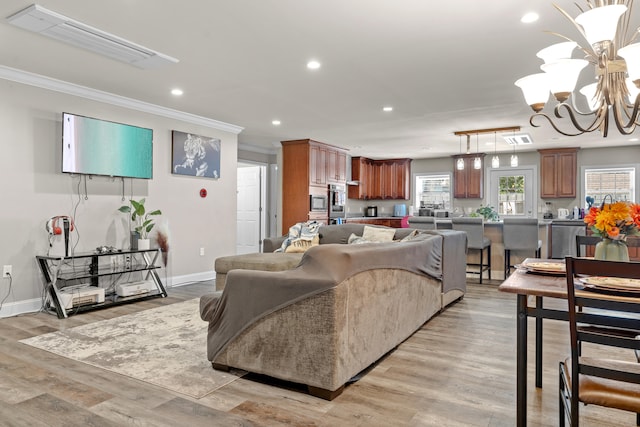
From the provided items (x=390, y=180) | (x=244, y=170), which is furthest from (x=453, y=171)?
(x=244, y=170)

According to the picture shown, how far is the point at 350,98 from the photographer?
500 centimetres

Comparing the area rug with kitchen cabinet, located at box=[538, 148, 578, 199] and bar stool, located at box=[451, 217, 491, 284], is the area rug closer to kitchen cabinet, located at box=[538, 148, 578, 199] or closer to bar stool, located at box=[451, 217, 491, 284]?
bar stool, located at box=[451, 217, 491, 284]

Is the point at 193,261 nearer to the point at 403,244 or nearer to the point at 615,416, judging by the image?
the point at 403,244

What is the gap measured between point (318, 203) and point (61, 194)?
14.4 feet

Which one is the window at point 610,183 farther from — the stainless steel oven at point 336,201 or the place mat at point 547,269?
the place mat at point 547,269

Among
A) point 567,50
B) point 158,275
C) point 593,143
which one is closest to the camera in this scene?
point 567,50

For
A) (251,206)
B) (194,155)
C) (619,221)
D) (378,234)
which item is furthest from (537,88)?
(251,206)

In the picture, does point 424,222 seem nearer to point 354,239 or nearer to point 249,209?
point 354,239

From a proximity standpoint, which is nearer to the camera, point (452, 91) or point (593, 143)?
point (452, 91)

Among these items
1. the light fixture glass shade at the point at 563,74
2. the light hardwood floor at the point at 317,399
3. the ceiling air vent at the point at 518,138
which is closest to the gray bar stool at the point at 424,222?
the ceiling air vent at the point at 518,138

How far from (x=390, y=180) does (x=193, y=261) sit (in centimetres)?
597

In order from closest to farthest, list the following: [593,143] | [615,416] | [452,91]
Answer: [615,416]
[452,91]
[593,143]

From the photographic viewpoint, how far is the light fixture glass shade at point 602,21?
2.07 metres

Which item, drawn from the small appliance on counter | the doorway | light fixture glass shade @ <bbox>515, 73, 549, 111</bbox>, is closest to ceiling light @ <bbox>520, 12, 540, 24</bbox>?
light fixture glass shade @ <bbox>515, 73, 549, 111</bbox>
